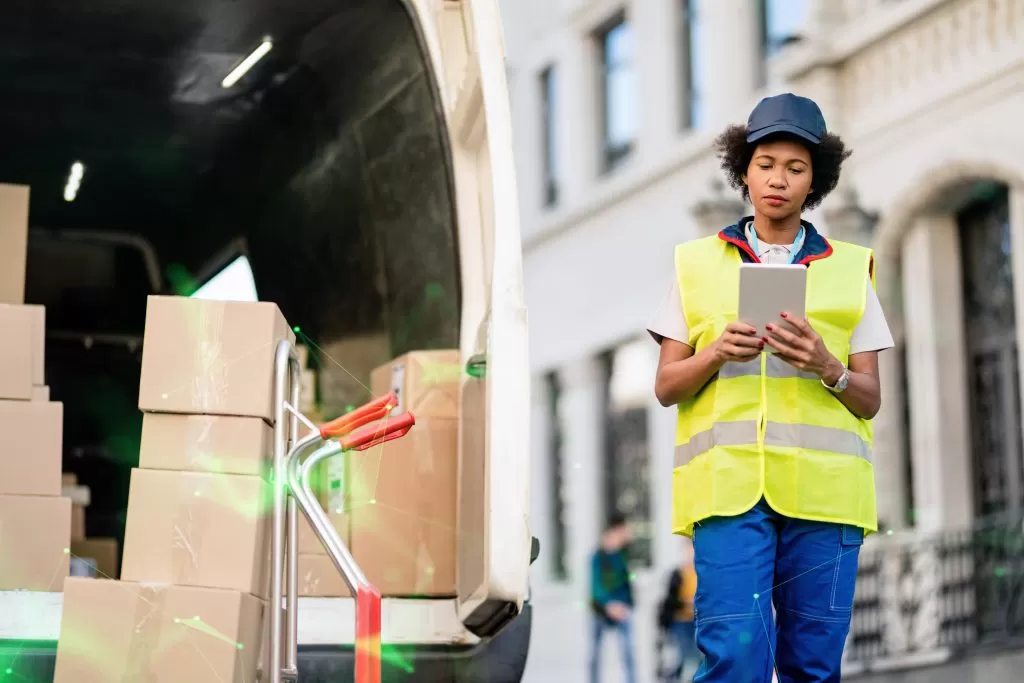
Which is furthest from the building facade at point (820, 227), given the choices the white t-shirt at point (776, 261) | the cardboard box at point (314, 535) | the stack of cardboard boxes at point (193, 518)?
the stack of cardboard boxes at point (193, 518)

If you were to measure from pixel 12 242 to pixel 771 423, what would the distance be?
2.34 meters

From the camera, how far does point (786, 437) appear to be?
3.54m

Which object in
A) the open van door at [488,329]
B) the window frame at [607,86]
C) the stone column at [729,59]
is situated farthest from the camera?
the window frame at [607,86]

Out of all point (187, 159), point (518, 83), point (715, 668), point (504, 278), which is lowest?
point (715, 668)

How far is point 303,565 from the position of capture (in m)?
4.30

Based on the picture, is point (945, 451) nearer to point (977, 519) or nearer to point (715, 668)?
point (977, 519)

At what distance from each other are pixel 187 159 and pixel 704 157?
11.4m

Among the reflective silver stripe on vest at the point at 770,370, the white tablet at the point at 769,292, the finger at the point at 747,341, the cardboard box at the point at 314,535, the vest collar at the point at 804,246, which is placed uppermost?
the vest collar at the point at 804,246

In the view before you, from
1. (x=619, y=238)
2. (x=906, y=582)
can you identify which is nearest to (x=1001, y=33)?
(x=906, y=582)

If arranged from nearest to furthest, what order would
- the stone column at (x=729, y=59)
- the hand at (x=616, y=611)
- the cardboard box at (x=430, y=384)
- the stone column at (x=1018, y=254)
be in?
the cardboard box at (x=430, y=384) → the hand at (x=616, y=611) → the stone column at (x=1018, y=254) → the stone column at (x=729, y=59)

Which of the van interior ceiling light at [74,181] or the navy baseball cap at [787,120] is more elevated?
the van interior ceiling light at [74,181]

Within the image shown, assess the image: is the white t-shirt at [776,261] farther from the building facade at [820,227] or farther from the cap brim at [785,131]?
the building facade at [820,227]

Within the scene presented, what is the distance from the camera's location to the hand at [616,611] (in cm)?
1165

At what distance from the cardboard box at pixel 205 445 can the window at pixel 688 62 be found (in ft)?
47.6
